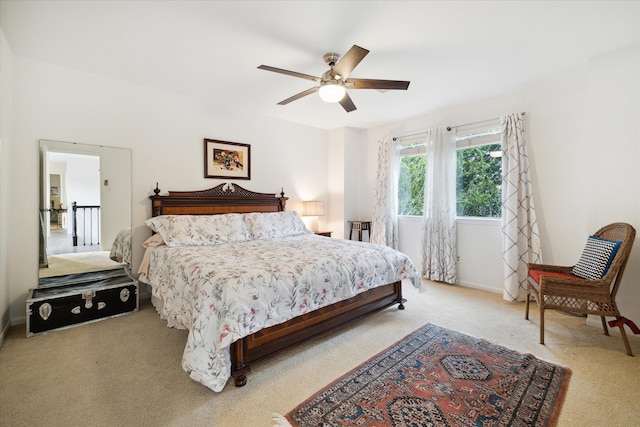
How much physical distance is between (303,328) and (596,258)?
8.80 feet

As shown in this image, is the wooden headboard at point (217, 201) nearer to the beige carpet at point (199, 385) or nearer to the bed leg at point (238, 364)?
the beige carpet at point (199, 385)

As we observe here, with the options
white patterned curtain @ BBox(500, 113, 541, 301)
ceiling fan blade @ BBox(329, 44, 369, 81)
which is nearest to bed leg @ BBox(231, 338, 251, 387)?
ceiling fan blade @ BBox(329, 44, 369, 81)

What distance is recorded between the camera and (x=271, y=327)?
2.12 meters

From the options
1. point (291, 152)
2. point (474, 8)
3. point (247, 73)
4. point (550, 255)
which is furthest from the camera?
point (291, 152)

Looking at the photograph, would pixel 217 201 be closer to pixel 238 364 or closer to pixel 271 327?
pixel 271 327

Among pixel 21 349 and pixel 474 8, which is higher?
Result: pixel 474 8

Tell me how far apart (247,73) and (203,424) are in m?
3.13

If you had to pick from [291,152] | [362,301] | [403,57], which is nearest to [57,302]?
[362,301]

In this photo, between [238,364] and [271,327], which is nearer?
[238,364]

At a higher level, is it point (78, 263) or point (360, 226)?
point (360, 226)

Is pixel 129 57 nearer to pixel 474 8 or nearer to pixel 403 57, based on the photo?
pixel 403 57

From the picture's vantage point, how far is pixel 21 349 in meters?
2.31

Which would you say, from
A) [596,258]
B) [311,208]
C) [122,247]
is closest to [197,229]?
[122,247]

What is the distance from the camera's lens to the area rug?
1604mm
